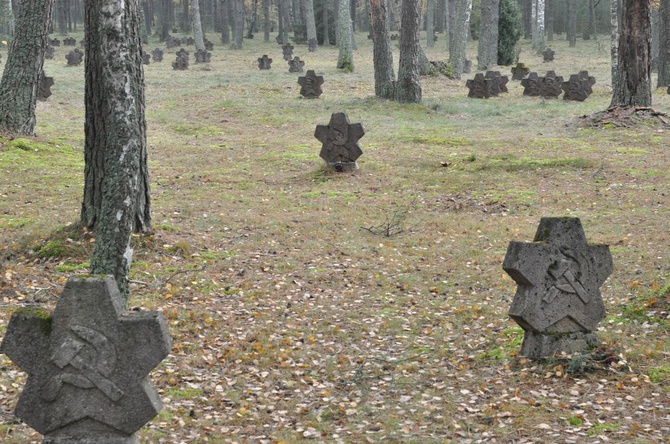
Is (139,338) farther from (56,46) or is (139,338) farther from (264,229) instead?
(56,46)

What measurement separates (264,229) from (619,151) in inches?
377

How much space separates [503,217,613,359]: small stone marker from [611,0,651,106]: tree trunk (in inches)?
578

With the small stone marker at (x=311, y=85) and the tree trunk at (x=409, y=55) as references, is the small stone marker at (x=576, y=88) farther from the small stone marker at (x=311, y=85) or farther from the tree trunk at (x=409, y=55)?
the small stone marker at (x=311, y=85)

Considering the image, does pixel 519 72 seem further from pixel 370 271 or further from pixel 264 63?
pixel 370 271

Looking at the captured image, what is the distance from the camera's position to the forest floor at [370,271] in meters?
6.55

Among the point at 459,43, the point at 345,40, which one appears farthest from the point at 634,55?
the point at 345,40

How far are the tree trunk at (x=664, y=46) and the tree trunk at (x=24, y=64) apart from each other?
21652 mm

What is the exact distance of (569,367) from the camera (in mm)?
7145

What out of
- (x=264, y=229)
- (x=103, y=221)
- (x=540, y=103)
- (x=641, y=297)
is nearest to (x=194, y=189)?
(x=264, y=229)

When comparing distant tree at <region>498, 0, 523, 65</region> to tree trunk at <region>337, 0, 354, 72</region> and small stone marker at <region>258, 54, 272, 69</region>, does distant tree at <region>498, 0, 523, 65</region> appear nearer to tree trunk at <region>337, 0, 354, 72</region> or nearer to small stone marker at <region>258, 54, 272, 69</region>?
tree trunk at <region>337, 0, 354, 72</region>

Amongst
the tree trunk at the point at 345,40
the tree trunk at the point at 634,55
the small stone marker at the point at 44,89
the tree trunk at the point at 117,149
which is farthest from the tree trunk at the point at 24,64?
the tree trunk at the point at 345,40

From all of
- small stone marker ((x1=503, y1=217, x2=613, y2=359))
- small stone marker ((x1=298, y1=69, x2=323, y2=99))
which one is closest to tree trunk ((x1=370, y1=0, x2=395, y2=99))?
small stone marker ((x1=298, y1=69, x2=323, y2=99))

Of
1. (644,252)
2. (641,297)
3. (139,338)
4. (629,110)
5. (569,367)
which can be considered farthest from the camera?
(629,110)

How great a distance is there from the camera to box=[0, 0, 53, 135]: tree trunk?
17.1 metres
